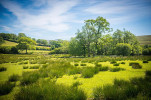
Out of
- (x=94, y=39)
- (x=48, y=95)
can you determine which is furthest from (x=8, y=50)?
(x=48, y=95)

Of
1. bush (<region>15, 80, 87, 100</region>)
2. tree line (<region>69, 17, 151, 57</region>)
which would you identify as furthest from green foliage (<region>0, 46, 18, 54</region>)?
bush (<region>15, 80, 87, 100</region>)

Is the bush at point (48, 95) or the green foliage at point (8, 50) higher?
the green foliage at point (8, 50)

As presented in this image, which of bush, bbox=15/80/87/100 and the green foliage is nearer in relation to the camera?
bush, bbox=15/80/87/100

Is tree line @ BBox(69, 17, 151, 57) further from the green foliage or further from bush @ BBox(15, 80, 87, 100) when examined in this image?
the green foliage

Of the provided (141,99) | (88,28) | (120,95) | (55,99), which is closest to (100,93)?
(120,95)

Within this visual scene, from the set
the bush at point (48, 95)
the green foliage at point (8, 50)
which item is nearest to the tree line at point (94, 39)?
the bush at point (48, 95)

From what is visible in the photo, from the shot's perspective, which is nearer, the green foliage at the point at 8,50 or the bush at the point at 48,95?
the bush at the point at 48,95

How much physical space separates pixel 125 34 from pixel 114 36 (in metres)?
5.21

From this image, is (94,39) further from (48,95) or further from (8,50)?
(8,50)

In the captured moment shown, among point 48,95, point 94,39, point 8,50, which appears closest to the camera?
point 48,95

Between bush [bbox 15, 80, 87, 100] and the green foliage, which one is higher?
the green foliage

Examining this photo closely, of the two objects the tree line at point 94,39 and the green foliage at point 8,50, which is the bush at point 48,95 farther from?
the green foliage at point 8,50

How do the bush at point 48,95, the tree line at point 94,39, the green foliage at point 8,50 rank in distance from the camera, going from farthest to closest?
the green foliage at point 8,50, the tree line at point 94,39, the bush at point 48,95

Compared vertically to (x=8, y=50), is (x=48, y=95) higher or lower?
lower
